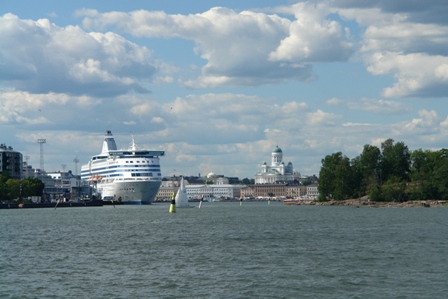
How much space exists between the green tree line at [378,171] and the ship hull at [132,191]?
1554 inches

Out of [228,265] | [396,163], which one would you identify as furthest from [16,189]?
[228,265]

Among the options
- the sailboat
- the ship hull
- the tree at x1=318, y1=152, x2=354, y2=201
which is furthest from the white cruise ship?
the sailboat

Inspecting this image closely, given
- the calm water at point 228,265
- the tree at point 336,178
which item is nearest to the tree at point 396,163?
the tree at point 336,178

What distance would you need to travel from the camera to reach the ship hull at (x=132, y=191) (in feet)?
623

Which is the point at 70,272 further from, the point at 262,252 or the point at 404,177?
the point at 404,177

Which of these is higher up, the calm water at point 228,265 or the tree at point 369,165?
the tree at point 369,165

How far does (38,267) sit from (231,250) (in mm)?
13099

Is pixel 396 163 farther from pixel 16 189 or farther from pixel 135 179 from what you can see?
pixel 16 189

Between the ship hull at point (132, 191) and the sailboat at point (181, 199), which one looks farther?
the ship hull at point (132, 191)

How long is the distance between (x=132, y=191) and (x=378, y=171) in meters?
55.4

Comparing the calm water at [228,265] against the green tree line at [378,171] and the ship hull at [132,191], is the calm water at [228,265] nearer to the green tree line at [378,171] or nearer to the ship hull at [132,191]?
the green tree line at [378,171]

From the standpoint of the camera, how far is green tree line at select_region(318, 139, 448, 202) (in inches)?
6405

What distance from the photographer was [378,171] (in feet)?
574

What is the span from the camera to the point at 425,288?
35.2 meters
